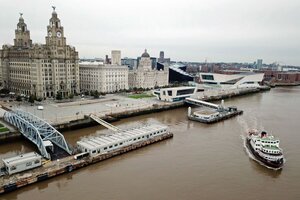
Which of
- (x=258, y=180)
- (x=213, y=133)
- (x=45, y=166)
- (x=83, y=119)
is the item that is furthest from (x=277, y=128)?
(x=45, y=166)

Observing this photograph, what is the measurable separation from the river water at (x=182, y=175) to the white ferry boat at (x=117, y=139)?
3.49 ft

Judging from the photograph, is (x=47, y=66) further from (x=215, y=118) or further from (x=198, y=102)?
(x=215, y=118)

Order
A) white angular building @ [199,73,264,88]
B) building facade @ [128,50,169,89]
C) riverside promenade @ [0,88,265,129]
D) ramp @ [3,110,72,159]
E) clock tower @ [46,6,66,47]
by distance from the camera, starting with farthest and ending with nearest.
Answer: white angular building @ [199,73,264,88] < building facade @ [128,50,169,89] < clock tower @ [46,6,66,47] < riverside promenade @ [0,88,265,129] < ramp @ [3,110,72,159]

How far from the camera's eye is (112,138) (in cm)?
2153

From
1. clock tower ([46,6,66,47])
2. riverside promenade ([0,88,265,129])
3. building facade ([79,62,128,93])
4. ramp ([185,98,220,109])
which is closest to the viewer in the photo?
riverside promenade ([0,88,265,129])

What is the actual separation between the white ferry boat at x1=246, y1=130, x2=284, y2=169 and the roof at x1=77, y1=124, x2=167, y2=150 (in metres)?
8.15

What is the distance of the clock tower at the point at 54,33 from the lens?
4438 cm

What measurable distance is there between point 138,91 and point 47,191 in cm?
4170

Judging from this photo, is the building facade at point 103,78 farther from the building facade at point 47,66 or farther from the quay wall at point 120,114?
the quay wall at point 120,114

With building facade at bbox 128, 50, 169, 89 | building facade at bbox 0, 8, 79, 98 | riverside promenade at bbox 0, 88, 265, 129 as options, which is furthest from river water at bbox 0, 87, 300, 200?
building facade at bbox 128, 50, 169, 89

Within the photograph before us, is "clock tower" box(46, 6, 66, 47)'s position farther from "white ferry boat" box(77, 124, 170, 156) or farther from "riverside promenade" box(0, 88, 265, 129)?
"white ferry boat" box(77, 124, 170, 156)

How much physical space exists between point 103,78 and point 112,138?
32652 millimetres

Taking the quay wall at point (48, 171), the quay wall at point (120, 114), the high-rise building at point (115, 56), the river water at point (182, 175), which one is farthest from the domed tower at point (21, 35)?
the quay wall at point (48, 171)

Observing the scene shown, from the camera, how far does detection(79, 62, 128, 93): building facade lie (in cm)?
5288
